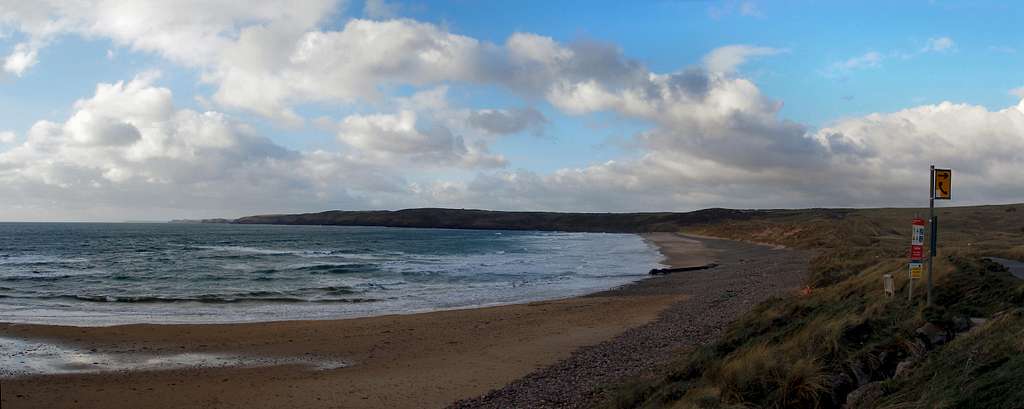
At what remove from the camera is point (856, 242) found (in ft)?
140

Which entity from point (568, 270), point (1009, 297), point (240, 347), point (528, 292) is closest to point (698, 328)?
point (1009, 297)

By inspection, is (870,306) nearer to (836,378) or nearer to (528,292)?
(836,378)

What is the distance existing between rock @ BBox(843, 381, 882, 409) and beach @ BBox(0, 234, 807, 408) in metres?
3.56

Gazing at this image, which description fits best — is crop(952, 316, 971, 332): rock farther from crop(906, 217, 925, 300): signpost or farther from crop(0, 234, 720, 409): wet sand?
crop(0, 234, 720, 409): wet sand

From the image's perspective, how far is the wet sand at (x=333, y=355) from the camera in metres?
10.5

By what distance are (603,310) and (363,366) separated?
30.1ft

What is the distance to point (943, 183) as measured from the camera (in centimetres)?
951

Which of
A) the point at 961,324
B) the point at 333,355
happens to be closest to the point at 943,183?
the point at 961,324

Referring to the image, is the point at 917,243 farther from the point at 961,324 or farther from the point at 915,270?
the point at 961,324

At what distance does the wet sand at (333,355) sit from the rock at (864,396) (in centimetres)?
585

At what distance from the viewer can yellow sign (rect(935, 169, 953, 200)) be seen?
372 inches

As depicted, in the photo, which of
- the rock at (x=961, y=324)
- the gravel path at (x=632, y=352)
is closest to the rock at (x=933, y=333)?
the rock at (x=961, y=324)

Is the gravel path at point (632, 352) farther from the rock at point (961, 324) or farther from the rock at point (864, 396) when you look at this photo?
the rock at point (961, 324)

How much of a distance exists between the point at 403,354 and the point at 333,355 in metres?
1.49
